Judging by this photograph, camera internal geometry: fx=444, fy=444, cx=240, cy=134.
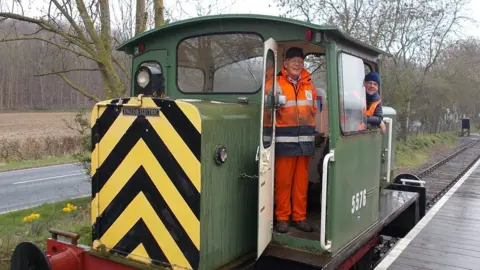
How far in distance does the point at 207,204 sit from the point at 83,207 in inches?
285

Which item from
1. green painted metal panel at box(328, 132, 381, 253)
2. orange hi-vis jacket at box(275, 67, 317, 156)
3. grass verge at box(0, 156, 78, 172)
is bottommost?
grass verge at box(0, 156, 78, 172)

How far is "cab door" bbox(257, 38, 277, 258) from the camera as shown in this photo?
3.26 meters

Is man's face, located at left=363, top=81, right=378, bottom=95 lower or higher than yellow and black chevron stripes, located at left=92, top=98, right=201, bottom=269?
higher

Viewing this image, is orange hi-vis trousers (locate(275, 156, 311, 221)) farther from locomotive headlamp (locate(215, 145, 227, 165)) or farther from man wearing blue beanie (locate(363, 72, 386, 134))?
man wearing blue beanie (locate(363, 72, 386, 134))

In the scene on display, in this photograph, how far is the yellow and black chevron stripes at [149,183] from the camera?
9.72 feet

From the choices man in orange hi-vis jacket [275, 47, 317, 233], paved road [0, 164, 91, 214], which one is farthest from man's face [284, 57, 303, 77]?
paved road [0, 164, 91, 214]

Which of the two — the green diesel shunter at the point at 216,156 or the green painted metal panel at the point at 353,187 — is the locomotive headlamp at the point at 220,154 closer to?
the green diesel shunter at the point at 216,156

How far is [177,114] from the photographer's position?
2.97 metres

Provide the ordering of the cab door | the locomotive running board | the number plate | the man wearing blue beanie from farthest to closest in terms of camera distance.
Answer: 1. the man wearing blue beanie
2. the locomotive running board
3. the cab door
4. the number plate

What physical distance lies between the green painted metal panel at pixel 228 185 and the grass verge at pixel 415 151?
13.0 meters

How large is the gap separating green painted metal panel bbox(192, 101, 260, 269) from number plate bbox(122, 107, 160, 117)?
29cm

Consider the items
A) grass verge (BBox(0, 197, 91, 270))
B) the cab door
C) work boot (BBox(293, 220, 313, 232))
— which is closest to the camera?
the cab door

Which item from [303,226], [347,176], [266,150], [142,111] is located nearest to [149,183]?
[142,111]

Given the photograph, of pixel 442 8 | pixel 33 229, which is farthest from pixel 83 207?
pixel 442 8
